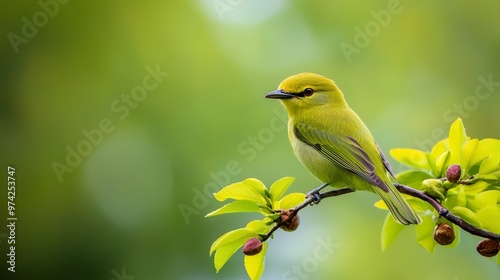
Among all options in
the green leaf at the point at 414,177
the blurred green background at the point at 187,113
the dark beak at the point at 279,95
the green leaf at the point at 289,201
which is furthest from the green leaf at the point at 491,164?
the blurred green background at the point at 187,113

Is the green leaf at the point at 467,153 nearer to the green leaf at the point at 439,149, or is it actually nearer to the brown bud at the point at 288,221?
the green leaf at the point at 439,149

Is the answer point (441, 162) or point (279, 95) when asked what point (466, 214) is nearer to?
point (441, 162)

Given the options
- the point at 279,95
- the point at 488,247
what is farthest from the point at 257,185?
the point at 279,95

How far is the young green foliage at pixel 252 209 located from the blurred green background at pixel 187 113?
2092 mm

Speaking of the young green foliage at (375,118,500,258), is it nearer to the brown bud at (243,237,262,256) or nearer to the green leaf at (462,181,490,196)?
the green leaf at (462,181,490,196)

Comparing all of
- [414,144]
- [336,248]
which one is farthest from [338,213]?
[414,144]

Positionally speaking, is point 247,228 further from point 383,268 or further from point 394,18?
point 394,18

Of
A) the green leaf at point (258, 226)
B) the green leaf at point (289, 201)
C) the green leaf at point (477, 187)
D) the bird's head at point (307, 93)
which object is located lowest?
the green leaf at point (477, 187)

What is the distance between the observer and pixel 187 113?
4.32 meters

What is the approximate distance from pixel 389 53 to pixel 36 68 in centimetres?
271

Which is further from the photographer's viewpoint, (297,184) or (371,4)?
(371,4)

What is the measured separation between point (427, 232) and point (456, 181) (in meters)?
0.17

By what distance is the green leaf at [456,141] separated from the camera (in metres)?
1.62

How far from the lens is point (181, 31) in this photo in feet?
15.1
